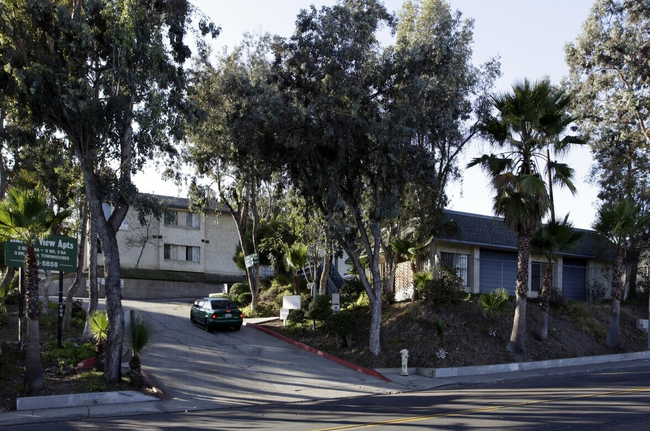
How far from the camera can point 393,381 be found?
1877 cm

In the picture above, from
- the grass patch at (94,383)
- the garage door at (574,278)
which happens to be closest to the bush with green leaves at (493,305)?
the garage door at (574,278)

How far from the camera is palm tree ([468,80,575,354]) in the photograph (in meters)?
20.5

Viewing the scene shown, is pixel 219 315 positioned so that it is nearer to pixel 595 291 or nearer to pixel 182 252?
pixel 595 291

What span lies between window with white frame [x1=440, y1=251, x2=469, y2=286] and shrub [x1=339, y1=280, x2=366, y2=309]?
13.5 ft

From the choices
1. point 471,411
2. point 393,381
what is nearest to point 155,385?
point 393,381

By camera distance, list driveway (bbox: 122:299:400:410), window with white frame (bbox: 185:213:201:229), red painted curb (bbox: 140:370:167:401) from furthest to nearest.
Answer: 1. window with white frame (bbox: 185:213:201:229)
2. driveway (bbox: 122:299:400:410)
3. red painted curb (bbox: 140:370:167:401)

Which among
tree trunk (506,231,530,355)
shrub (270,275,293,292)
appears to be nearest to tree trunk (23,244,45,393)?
tree trunk (506,231,530,355)

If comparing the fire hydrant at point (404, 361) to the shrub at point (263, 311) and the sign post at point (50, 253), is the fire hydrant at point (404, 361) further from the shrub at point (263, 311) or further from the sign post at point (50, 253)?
the shrub at point (263, 311)

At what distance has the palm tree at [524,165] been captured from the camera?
20547 mm

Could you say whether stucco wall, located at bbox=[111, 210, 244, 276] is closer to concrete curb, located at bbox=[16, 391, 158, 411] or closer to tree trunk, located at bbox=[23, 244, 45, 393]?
tree trunk, located at bbox=[23, 244, 45, 393]

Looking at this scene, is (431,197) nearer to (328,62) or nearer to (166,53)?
(328,62)

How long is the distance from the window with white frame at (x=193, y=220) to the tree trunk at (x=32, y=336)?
107 feet

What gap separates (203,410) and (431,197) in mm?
13205

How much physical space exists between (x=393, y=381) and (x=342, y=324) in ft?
13.0
